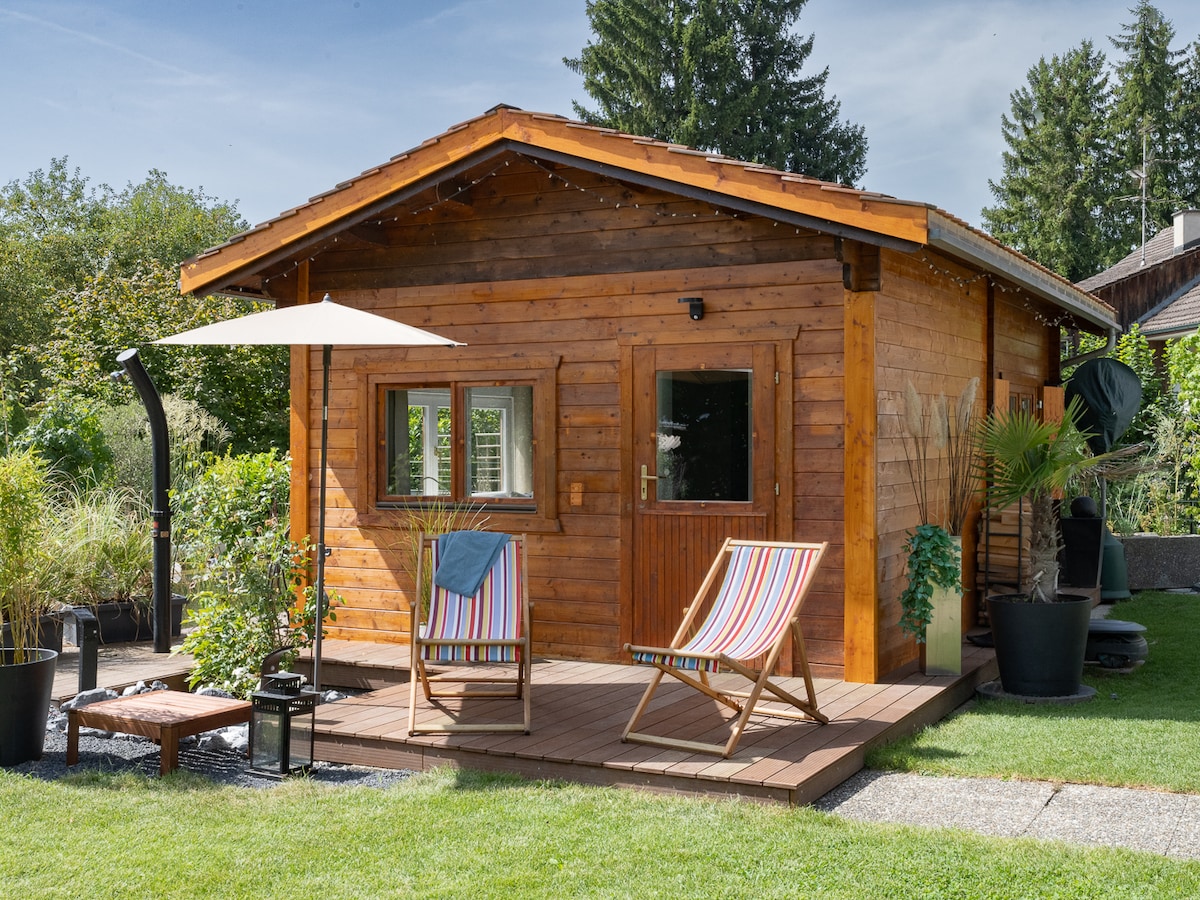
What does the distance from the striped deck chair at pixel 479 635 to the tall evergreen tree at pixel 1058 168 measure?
93.9ft

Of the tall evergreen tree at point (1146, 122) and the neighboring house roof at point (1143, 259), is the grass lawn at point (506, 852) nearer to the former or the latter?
the neighboring house roof at point (1143, 259)

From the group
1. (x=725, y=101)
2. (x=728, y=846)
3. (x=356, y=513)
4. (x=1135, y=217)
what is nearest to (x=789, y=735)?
(x=728, y=846)

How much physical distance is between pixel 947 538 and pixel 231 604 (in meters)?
4.28

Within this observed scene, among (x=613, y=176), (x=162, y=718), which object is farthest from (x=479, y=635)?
(x=613, y=176)

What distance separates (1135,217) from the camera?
31.5 meters

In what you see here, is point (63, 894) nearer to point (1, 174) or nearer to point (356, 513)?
point (356, 513)

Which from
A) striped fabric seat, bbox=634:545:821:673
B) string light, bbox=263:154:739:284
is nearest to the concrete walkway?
striped fabric seat, bbox=634:545:821:673

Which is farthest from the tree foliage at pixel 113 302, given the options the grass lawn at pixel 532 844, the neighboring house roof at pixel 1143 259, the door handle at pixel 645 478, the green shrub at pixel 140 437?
the neighboring house roof at pixel 1143 259

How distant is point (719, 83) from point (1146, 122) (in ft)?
42.4

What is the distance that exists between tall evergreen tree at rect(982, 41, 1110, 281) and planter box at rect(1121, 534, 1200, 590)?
21.9 m

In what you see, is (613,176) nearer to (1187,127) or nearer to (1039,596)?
(1039,596)

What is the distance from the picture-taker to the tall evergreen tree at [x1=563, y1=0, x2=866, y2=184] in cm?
2631

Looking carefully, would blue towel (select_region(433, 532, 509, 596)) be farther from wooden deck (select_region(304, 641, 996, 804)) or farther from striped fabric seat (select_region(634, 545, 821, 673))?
striped fabric seat (select_region(634, 545, 821, 673))

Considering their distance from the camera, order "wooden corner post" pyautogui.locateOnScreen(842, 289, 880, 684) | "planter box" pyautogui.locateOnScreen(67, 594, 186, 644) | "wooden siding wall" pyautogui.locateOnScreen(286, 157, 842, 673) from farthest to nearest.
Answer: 1. "planter box" pyautogui.locateOnScreen(67, 594, 186, 644)
2. "wooden siding wall" pyautogui.locateOnScreen(286, 157, 842, 673)
3. "wooden corner post" pyautogui.locateOnScreen(842, 289, 880, 684)
